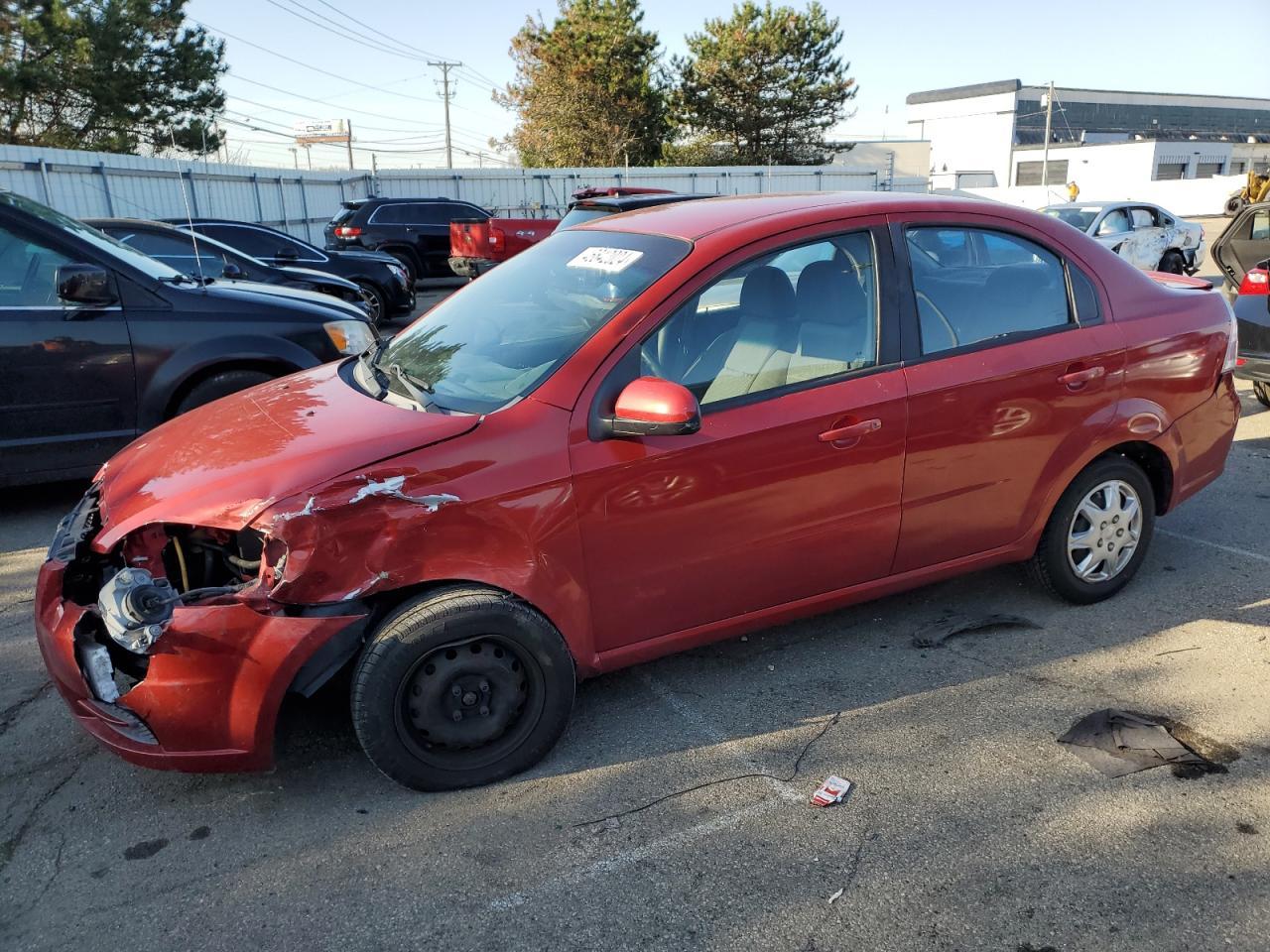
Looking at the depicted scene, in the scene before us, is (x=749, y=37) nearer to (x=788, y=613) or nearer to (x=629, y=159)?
(x=629, y=159)

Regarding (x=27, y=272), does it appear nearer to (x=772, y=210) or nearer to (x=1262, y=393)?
(x=772, y=210)

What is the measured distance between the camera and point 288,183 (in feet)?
79.6

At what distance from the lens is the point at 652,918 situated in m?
2.38

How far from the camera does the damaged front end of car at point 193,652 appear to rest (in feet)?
8.59

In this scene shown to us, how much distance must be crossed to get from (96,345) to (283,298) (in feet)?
3.68

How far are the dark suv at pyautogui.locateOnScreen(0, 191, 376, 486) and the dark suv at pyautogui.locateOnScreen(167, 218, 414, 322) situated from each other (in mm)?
6871

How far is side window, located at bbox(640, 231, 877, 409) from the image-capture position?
318 cm

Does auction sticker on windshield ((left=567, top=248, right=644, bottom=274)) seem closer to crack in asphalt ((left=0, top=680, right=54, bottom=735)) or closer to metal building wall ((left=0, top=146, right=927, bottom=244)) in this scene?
crack in asphalt ((left=0, top=680, right=54, bottom=735))

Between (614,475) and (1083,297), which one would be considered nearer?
(614,475)

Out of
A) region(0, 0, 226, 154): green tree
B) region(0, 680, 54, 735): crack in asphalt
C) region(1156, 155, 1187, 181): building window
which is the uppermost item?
region(0, 0, 226, 154): green tree

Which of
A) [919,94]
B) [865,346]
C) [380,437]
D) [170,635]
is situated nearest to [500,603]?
[380,437]

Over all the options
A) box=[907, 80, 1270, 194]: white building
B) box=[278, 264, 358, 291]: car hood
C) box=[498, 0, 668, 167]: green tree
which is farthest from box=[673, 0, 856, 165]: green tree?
box=[278, 264, 358, 291]: car hood

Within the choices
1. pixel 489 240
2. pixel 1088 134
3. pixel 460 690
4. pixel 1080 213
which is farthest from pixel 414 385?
pixel 1088 134

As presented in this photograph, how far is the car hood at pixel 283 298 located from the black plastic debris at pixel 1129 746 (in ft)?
15.8
